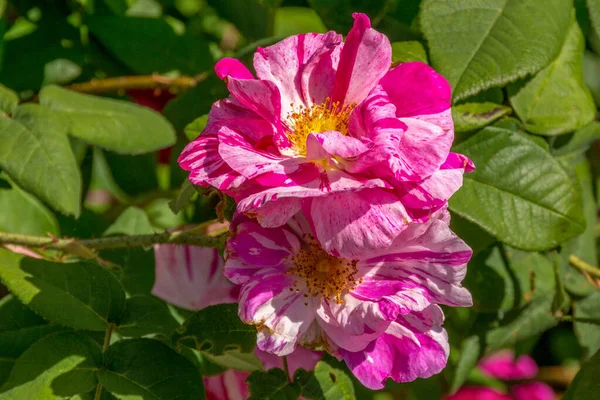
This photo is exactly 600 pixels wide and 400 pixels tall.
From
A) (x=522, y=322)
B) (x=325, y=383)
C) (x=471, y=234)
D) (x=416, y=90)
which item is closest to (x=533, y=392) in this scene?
(x=522, y=322)

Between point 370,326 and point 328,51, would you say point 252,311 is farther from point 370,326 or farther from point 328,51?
point 328,51

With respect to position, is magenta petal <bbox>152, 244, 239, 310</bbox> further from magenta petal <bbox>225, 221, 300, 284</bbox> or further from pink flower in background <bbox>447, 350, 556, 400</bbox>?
pink flower in background <bbox>447, 350, 556, 400</bbox>

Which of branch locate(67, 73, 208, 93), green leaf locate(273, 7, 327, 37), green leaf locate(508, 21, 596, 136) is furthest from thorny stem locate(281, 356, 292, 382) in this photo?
green leaf locate(273, 7, 327, 37)

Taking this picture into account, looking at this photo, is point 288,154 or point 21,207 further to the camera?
point 21,207

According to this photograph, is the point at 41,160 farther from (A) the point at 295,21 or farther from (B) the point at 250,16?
(A) the point at 295,21

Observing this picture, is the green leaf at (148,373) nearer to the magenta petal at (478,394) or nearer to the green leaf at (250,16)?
the green leaf at (250,16)

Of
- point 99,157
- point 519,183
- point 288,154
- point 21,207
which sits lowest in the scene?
point 99,157

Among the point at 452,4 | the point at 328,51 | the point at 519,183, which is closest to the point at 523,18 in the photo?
the point at 452,4
